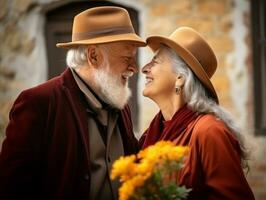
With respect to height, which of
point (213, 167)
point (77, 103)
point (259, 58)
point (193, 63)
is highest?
point (193, 63)

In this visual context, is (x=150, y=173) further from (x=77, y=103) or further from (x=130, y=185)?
(x=77, y=103)

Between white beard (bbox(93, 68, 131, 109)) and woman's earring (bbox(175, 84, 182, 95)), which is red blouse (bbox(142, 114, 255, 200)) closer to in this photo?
woman's earring (bbox(175, 84, 182, 95))

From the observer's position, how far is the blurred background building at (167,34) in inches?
247

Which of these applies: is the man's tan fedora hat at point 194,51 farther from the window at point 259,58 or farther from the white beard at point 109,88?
the window at point 259,58

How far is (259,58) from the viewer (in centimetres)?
643

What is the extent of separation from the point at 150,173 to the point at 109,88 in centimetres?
100

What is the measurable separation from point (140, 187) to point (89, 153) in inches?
29.5

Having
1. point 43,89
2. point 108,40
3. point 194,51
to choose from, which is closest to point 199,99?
point 194,51

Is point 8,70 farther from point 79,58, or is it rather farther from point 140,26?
point 79,58

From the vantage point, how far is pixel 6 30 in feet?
21.0

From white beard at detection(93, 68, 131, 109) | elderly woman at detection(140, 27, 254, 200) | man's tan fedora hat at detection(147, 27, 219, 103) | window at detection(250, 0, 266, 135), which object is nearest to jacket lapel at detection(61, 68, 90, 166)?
white beard at detection(93, 68, 131, 109)

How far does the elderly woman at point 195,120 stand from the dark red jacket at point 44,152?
1.49ft

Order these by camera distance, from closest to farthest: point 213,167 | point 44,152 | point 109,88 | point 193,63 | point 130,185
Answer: point 130,185 < point 213,167 < point 44,152 < point 193,63 < point 109,88

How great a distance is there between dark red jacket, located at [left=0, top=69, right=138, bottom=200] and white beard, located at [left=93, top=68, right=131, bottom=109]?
0.83 ft
